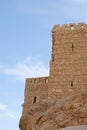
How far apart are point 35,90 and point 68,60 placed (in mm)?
6881

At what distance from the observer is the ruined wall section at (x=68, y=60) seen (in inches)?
1178

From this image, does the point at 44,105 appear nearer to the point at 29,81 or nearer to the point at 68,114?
the point at 68,114

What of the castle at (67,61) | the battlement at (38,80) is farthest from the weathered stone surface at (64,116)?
the battlement at (38,80)

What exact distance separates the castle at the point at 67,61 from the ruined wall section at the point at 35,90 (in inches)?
184

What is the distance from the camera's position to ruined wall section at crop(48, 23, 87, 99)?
29.9 metres

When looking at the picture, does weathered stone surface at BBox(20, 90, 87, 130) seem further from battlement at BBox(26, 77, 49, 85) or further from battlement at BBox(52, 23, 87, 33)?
battlement at BBox(26, 77, 49, 85)

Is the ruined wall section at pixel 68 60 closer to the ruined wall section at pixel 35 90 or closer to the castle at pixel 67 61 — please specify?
the castle at pixel 67 61

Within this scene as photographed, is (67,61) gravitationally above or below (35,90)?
above

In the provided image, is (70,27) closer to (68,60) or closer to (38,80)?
(68,60)

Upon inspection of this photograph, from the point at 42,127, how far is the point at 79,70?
48.7 ft

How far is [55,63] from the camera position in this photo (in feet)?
101

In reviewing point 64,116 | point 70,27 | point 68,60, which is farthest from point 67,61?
point 64,116

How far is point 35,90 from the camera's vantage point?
Result: 36375mm

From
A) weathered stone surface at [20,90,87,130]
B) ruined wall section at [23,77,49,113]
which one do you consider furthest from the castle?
weathered stone surface at [20,90,87,130]
